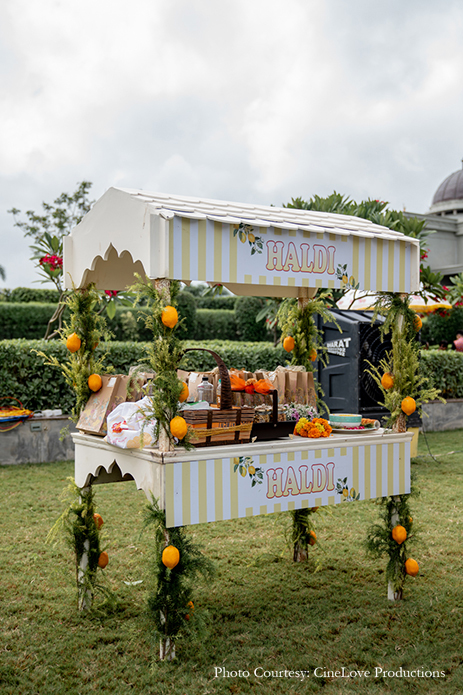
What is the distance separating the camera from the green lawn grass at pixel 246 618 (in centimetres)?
251

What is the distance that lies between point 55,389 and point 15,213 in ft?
38.3

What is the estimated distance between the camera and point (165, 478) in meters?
2.53

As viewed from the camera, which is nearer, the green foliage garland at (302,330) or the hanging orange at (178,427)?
the hanging orange at (178,427)

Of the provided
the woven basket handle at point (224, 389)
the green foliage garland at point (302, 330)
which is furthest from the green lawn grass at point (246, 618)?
A: the green foliage garland at point (302, 330)

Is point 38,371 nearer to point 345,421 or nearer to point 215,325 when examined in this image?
point 345,421

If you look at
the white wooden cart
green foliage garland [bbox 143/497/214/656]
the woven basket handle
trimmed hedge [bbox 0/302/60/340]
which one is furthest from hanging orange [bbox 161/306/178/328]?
trimmed hedge [bbox 0/302/60/340]

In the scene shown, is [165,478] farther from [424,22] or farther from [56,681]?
[424,22]

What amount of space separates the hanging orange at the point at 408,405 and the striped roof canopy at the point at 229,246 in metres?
0.61

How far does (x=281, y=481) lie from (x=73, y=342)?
132 centimetres

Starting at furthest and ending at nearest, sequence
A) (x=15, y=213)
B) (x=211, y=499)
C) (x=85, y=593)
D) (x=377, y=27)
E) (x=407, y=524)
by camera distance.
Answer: (x=15, y=213) < (x=377, y=27) < (x=407, y=524) < (x=85, y=593) < (x=211, y=499)

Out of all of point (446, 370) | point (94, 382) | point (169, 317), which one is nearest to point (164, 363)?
point (169, 317)

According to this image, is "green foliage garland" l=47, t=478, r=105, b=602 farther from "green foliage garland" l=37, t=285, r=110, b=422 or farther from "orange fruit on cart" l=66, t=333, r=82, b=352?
"orange fruit on cart" l=66, t=333, r=82, b=352

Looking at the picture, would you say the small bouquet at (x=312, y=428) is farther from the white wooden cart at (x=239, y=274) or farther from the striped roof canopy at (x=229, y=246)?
the striped roof canopy at (x=229, y=246)

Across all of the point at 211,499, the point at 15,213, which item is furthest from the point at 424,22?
the point at 15,213
